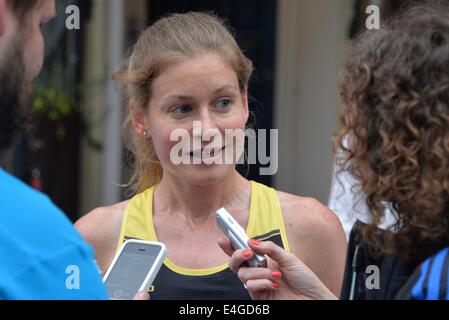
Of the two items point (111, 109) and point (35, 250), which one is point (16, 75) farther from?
point (111, 109)

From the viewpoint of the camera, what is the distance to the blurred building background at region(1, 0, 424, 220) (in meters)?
5.72

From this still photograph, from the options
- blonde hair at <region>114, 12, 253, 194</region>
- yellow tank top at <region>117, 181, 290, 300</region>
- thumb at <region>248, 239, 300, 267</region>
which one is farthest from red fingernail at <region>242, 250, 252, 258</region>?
blonde hair at <region>114, 12, 253, 194</region>

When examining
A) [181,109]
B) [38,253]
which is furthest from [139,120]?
[38,253]

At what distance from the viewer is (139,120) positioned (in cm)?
224

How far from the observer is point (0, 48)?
127 centimetres

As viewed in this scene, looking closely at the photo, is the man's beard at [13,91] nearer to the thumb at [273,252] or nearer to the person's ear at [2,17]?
the person's ear at [2,17]

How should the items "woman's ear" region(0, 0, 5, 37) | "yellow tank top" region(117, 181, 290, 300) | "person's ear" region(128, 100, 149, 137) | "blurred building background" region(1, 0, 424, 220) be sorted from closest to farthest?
"woman's ear" region(0, 0, 5, 37)
"yellow tank top" region(117, 181, 290, 300)
"person's ear" region(128, 100, 149, 137)
"blurred building background" region(1, 0, 424, 220)

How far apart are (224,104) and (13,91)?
0.88 meters

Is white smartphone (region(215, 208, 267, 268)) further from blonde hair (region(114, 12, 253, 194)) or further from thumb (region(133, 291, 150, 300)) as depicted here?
blonde hair (region(114, 12, 253, 194))

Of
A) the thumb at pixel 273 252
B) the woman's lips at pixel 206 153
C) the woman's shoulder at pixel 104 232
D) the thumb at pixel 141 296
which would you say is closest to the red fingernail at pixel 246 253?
the thumb at pixel 273 252

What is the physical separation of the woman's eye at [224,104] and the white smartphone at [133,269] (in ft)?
1.46

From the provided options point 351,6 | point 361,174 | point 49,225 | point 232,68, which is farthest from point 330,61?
point 49,225

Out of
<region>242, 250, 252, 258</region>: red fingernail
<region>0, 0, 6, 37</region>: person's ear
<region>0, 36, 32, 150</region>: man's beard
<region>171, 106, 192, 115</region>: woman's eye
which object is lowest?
<region>242, 250, 252, 258</region>: red fingernail

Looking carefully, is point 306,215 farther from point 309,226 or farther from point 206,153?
point 206,153
